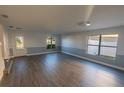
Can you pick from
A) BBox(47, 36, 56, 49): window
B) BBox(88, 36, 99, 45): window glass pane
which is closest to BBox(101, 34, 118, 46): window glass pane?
BBox(88, 36, 99, 45): window glass pane

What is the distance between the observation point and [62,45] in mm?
10281

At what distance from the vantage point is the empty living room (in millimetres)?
2596

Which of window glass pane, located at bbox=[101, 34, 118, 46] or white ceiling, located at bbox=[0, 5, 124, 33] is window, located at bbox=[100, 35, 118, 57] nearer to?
window glass pane, located at bbox=[101, 34, 118, 46]

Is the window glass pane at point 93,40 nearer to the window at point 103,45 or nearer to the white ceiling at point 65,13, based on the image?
the window at point 103,45

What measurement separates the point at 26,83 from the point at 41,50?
20.2 ft

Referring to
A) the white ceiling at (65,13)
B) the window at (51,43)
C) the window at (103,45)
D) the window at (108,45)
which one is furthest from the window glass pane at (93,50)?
the window at (51,43)

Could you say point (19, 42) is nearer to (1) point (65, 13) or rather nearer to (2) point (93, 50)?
(2) point (93, 50)

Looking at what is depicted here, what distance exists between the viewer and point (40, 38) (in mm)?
8734

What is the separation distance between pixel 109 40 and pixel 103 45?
18.3 inches

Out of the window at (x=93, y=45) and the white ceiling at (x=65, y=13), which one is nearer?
the white ceiling at (x=65, y=13)

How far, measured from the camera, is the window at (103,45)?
4955 mm

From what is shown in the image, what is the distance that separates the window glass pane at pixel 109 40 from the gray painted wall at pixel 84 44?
32cm
